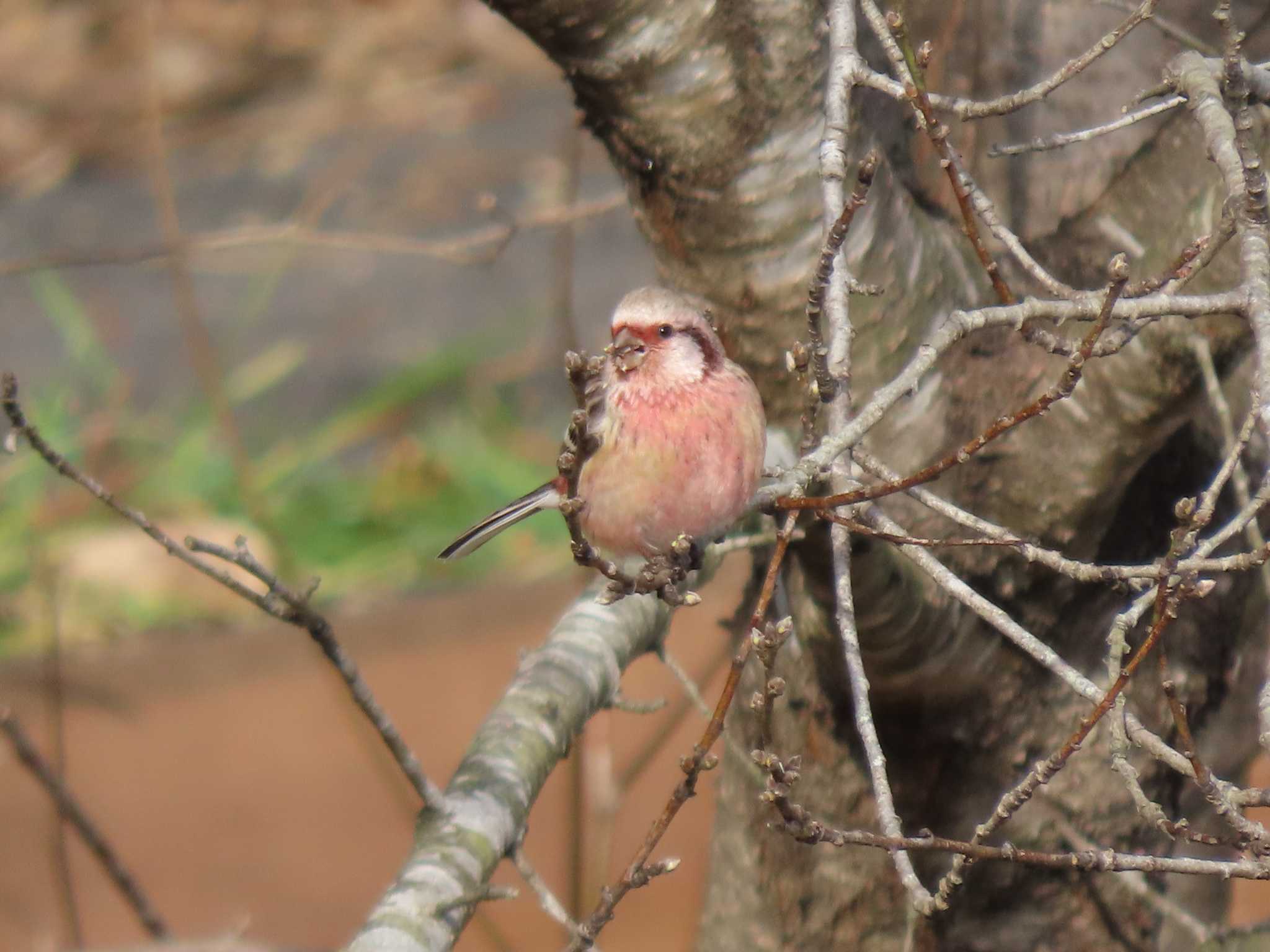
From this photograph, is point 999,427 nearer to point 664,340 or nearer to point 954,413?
point 664,340

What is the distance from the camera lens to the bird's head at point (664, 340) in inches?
89.3

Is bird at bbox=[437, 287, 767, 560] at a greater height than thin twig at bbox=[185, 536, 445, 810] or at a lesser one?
greater

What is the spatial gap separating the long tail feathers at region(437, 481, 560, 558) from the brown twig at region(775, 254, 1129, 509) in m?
0.82

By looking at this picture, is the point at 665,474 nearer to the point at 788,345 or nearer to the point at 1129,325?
the point at 788,345

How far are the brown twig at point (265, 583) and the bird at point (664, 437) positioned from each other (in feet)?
1.30

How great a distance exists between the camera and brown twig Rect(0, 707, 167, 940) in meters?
2.36

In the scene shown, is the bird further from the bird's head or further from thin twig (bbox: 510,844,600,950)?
thin twig (bbox: 510,844,600,950)

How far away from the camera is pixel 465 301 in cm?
688

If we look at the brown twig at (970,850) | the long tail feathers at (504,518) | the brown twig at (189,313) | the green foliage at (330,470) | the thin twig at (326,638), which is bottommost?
the brown twig at (970,850)

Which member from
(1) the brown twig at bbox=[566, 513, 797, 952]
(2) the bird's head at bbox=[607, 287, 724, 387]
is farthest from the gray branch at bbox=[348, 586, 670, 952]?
(2) the bird's head at bbox=[607, 287, 724, 387]

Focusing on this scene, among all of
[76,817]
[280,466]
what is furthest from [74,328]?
[76,817]

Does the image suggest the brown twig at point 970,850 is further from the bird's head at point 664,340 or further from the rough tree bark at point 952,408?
the bird's head at point 664,340

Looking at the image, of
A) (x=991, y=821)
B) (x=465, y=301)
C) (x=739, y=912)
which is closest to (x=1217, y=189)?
(x=991, y=821)

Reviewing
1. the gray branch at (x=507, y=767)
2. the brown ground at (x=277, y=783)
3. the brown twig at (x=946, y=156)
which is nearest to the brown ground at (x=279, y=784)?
the brown ground at (x=277, y=783)
